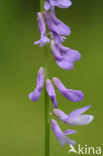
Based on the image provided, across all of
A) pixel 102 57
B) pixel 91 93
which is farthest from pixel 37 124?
pixel 102 57

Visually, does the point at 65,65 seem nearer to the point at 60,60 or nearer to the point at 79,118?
the point at 60,60

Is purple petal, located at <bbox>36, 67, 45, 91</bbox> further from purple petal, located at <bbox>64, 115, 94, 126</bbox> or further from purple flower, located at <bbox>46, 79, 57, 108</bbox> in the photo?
purple petal, located at <bbox>64, 115, 94, 126</bbox>

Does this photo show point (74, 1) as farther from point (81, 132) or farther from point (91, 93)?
point (81, 132)

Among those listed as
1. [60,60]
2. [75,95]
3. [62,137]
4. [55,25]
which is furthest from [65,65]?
[62,137]

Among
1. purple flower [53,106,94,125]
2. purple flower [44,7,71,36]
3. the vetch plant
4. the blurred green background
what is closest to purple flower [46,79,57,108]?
the vetch plant

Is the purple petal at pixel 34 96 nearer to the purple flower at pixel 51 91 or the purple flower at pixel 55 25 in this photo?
the purple flower at pixel 51 91
